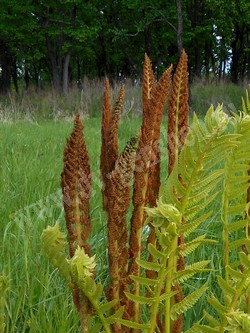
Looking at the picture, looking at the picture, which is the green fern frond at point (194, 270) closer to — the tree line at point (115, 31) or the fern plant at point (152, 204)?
the fern plant at point (152, 204)

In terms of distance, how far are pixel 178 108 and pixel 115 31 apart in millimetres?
25540

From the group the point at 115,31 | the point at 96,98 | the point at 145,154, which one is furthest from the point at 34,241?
the point at 115,31

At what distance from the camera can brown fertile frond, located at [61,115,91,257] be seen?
763mm

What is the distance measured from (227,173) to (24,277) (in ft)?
3.67

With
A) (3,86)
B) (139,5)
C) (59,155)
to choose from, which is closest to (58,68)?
(3,86)

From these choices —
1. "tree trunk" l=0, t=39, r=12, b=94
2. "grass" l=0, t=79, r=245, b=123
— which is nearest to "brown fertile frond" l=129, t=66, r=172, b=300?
"grass" l=0, t=79, r=245, b=123

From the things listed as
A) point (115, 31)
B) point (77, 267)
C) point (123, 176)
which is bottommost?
point (77, 267)

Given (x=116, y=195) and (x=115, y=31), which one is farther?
(x=115, y=31)

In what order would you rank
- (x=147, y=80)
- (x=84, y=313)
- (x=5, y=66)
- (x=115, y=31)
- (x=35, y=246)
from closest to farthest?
(x=84, y=313) → (x=147, y=80) → (x=35, y=246) → (x=115, y=31) → (x=5, y=66)

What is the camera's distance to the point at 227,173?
838 millimetres

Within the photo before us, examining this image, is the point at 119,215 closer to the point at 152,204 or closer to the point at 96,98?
the point at 152,204

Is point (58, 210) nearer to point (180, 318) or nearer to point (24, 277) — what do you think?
point (24, 277)

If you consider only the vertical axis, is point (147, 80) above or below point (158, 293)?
above

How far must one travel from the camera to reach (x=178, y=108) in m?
0.85
